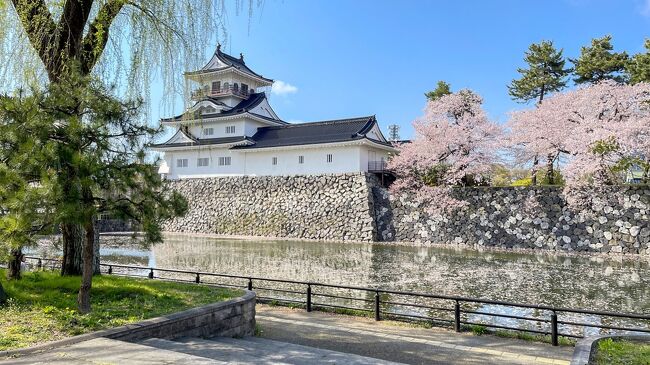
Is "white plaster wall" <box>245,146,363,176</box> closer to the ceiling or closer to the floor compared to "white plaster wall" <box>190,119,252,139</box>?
closer to the floor

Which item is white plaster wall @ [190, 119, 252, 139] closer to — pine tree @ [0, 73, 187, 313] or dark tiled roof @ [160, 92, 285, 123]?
dark tiled roof @ [160, 92, 285, 123]

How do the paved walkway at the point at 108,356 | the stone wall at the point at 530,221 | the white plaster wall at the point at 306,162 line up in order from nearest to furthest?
the paved walkway at the point at 108,356 → the stone wall at the point at 530,221 → the white plaster wall at the point at 306,162

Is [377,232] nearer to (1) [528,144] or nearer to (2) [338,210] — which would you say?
(2) [338,210]

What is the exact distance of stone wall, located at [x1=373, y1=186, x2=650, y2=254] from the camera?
1847 cm

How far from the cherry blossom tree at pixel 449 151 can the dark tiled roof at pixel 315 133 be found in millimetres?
2998

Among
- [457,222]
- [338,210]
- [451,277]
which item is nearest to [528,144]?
[457,222]

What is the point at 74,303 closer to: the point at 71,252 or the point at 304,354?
the point at 71,252

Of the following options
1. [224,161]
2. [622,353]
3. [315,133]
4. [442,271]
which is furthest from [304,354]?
[224,161]

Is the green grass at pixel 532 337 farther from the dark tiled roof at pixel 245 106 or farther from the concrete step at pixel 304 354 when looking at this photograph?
the dark tiled roof at pixel 245 106

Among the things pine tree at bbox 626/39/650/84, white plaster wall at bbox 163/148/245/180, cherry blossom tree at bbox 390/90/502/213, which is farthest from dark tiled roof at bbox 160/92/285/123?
pine tree at bbox 626/39/650/84

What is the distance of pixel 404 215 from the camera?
24.5 m

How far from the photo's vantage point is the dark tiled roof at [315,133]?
27062mm

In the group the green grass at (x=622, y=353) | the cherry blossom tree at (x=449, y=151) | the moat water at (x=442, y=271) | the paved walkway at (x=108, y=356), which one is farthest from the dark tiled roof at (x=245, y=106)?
the green grass at (x=622, y=353)

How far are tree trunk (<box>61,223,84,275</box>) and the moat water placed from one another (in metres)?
0.38
